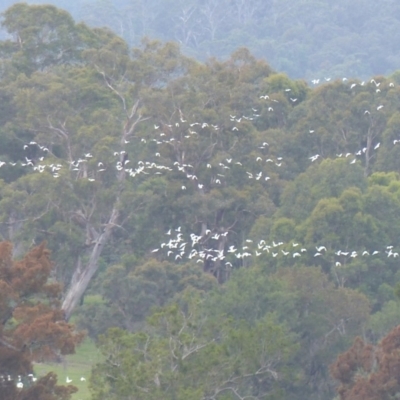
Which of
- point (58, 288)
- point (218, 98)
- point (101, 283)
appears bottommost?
point (101, 283)

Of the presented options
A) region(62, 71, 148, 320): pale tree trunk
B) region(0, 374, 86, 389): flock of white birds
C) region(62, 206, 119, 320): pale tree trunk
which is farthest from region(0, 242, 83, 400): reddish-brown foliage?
region(62, 206, 119, 320): pale tree trunk

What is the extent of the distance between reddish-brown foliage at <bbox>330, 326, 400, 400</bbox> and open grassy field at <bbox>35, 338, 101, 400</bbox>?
9.14 m

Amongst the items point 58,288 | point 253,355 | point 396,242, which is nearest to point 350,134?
point 396,242

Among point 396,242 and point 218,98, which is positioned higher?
point 218,98

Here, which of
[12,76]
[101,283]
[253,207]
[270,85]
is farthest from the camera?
[270,85]

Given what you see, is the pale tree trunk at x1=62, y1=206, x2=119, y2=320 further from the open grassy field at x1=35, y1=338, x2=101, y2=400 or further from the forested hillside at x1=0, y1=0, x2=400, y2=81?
the forested hillside at x1=0, y1=0, x2=400, y2=81

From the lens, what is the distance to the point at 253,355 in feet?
78.3

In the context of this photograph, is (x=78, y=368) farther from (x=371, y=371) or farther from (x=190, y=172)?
(x=371, y=371)

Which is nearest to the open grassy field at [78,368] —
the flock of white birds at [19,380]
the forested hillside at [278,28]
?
the flock of white birds at [19,380]

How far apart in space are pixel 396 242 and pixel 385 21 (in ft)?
236

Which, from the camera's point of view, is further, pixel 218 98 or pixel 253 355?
pixel 218 98

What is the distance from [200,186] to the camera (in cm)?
3816

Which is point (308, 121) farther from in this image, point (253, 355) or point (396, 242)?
point (253, 355)

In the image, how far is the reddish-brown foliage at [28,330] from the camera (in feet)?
59.8
